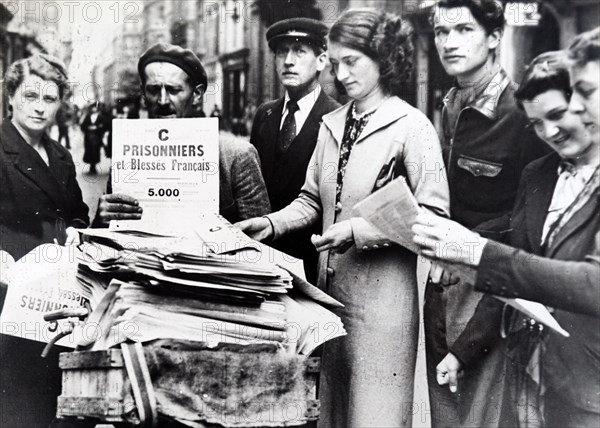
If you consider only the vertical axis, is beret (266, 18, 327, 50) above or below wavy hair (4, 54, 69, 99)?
above

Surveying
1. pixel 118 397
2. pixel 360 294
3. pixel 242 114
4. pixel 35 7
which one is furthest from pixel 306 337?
pixel 35 7

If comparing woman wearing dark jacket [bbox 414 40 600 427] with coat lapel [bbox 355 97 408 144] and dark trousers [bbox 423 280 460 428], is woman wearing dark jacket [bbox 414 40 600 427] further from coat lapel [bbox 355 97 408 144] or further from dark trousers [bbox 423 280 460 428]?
coat lapel [bbox 355 97 408 144]

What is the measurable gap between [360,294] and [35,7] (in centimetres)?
206

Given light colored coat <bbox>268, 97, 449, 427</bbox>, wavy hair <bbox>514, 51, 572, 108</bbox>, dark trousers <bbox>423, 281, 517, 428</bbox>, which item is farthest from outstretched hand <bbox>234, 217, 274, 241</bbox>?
wavy hair <bbox>514, 51, 572, 108</bbox>

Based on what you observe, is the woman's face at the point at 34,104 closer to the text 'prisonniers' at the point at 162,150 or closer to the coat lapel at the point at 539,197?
the text 'prisonniers' at the point at 162,150

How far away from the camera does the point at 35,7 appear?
159 inches

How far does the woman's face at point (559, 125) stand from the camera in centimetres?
365

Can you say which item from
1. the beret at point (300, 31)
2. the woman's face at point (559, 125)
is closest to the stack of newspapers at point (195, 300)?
the beret at point (300, 31)

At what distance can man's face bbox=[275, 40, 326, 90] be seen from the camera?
3961 millimetres

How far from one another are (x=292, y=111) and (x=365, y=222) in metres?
0.66

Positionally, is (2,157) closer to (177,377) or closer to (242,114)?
(242,114)

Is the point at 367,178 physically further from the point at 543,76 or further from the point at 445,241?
the point at 543,76

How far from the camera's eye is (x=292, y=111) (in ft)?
13.0

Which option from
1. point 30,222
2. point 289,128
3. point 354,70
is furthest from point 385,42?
point 30,222
